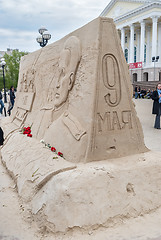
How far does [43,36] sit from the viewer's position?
984cm

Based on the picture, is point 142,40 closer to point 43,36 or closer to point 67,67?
point 43,36

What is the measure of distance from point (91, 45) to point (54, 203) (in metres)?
2.31

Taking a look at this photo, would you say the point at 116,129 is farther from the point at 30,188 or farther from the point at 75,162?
the point at 30,188

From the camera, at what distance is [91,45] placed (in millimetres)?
3477

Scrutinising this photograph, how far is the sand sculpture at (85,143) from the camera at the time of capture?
2.71 metres

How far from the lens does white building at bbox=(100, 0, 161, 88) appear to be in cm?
3113

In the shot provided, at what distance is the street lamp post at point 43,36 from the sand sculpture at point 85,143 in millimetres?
5703

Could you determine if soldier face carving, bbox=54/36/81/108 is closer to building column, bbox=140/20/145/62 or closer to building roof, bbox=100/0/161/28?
building roof, bbox=100/0/161/28

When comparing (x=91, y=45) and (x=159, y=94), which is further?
(x=159, y=94)

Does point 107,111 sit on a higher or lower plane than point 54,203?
higher

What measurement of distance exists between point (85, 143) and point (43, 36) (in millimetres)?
7852

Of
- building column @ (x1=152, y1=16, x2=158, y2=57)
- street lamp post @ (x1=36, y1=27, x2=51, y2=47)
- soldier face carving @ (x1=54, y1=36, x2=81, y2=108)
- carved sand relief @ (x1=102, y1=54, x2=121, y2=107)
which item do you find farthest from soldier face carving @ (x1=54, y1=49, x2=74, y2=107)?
building column @ (x1=152, y1=16, x2=158, y2=57)

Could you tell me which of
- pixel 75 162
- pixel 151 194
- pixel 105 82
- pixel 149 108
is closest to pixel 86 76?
pixel 105 82

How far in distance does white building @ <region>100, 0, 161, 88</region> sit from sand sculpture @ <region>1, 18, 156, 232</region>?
27.9 metres
